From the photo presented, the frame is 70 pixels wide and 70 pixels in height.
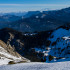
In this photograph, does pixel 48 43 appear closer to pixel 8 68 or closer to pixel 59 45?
pixel 59 45

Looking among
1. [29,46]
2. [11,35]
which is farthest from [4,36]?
[29,46]

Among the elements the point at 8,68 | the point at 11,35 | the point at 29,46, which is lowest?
the point at 29,46

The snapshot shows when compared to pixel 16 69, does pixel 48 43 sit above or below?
below

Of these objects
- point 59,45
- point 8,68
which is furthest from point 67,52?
point 8,68

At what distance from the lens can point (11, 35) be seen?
120 m

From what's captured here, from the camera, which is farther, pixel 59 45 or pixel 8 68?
pixel 59 45

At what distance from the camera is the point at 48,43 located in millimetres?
98125

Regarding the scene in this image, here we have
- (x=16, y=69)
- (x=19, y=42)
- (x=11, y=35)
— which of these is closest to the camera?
(x=16, y=69)

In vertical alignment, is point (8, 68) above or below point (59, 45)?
above

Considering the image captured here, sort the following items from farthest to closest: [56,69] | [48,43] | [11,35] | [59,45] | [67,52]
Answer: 1. [11,35]
2. [48,43]
3. [59,45]
4. [67,52]
5. [56,69]

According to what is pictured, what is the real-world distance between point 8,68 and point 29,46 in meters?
85.2

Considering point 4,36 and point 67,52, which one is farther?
point 4,36

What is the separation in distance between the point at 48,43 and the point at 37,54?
2294cm

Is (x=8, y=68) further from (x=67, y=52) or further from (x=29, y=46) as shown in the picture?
(x=29, y=46)
